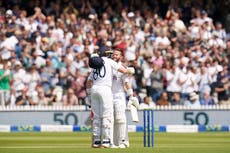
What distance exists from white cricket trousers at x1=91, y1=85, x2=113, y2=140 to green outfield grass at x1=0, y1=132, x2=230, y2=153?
0.41 m

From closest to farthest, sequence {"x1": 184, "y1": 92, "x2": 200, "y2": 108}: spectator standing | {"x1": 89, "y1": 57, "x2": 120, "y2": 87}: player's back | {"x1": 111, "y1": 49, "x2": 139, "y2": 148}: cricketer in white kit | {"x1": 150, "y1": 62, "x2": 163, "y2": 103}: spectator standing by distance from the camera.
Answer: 1. {"x1": 89, "y1": 57, "x2": 120, "y2": 87}: player's back
2. {"x1": 111, "y1": 49, "x2": 139, "y2": 148}: cricketer in white kit
3. {"x1": 184, "y1": 92, "x2": 200, "y2": 108}: spectator standing
4. {"x1": 150, "y1": 62, "x2": 163, "y2": 103}: spectator standing

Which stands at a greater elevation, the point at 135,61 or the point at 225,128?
the point at 135,61

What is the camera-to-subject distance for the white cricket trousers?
1828 centimetres

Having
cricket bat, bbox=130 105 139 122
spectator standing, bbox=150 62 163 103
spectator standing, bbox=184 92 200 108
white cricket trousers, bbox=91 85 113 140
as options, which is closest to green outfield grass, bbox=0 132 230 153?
white cricket trousers, bbox=91 85 113 140

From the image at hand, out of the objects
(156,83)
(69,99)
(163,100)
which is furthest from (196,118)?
(69,99)

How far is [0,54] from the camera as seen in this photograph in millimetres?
29844

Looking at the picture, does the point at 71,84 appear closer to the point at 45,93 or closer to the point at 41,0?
the point at 45,93

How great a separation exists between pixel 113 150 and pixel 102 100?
3.83 feet

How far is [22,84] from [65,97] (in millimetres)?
1370

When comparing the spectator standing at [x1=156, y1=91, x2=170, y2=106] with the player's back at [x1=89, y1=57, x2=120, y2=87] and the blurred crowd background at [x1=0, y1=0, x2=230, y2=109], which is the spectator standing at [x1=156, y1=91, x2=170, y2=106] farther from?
the player's back at [x1=89, y1=57, x2=120, y2=87]

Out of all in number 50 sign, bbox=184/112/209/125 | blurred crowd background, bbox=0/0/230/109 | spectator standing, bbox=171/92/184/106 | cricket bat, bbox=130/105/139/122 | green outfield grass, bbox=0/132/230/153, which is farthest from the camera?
spectator standing, bbox=171/92/184/106

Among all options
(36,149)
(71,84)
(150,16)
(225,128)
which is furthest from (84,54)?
(36,149)

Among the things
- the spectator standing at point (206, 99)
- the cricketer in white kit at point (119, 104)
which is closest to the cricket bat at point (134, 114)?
the cricketer in white kit at point (119, 104)

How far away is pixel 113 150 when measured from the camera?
17625 mm
